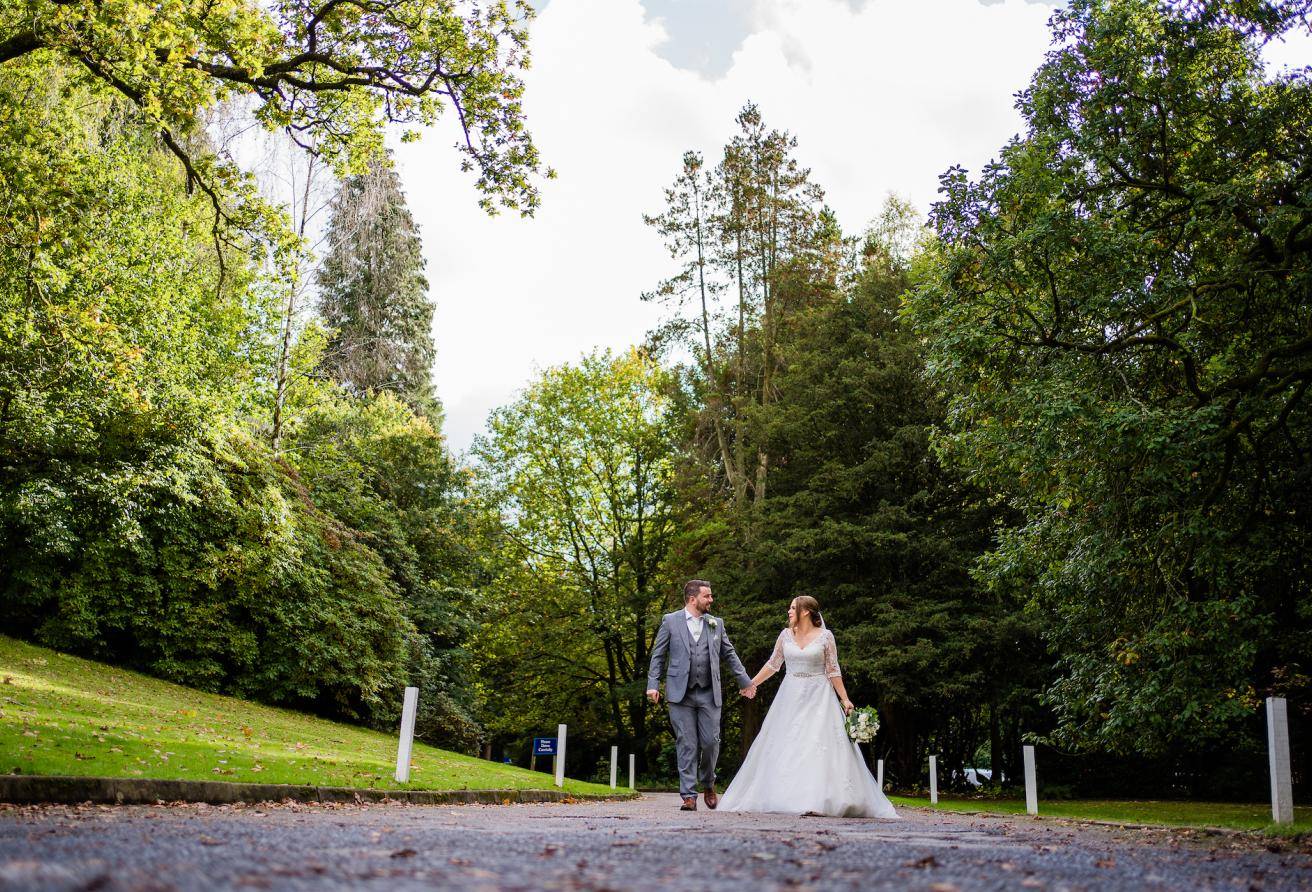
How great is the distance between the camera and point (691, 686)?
9.66 m

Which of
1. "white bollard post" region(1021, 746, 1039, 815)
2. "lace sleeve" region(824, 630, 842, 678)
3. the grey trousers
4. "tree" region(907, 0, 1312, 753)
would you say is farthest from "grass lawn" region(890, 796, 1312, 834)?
the grey trousers

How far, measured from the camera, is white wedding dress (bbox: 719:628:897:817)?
32.0 feet

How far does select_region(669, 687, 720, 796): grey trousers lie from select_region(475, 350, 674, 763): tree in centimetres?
2268

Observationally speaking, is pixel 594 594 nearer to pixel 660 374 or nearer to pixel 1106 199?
pixel 660 374

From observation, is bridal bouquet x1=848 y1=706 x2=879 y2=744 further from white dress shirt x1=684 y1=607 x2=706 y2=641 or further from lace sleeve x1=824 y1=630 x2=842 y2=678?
white dress shirt x1=684 y1=607 x2=706 y2=641

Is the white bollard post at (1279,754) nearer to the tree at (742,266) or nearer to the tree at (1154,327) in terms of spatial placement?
the tree at (1154,327)

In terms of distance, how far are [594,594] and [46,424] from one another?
18.5m

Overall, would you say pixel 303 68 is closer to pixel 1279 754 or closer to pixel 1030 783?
pixel 1279 754

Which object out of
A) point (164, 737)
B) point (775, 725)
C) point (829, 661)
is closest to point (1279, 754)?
point (829, 661)

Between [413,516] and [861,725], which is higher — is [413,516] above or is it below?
above

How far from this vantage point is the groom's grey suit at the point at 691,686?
31.4ft

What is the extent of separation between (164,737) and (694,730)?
21.3ft

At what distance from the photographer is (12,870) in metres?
2.85

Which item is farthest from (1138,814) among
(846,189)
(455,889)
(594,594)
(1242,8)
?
(846,189)
